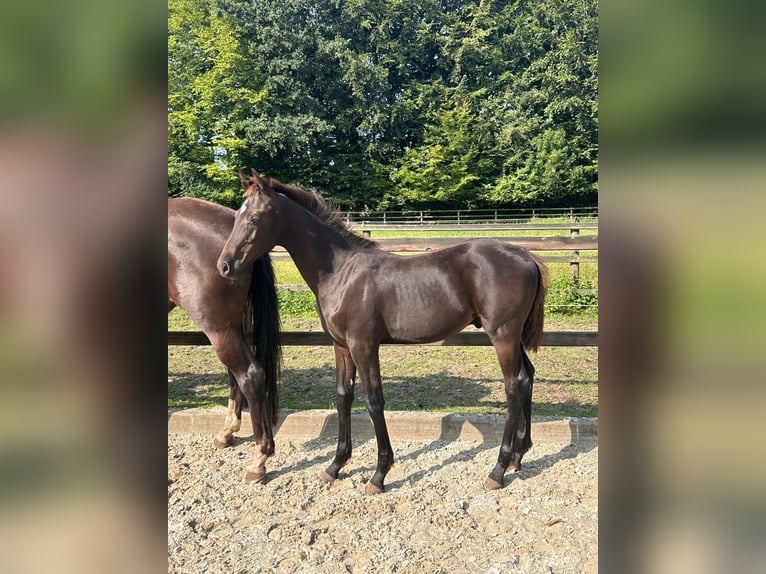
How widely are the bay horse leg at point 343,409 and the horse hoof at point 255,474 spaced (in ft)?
1.28

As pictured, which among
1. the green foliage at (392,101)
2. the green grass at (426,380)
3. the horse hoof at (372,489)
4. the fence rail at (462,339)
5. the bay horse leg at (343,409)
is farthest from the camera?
the green foliage at (392,101)

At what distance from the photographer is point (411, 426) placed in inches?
147

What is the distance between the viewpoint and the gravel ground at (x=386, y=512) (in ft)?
7.69

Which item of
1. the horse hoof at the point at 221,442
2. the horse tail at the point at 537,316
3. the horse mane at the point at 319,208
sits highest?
the horse mane at the point at 319,208

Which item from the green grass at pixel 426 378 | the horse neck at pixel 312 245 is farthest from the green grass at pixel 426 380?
the horse neck at pixel 312 245

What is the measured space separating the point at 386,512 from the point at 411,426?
3.25 feet

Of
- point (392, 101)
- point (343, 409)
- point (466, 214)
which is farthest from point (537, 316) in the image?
point (392, 101)

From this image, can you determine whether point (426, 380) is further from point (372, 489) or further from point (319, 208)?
point (319, 208)

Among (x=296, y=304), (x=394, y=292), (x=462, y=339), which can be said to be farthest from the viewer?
(x=296, y=304)

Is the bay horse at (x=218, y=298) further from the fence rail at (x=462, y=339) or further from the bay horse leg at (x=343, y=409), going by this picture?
the fence rail at (x=462, y=339)
